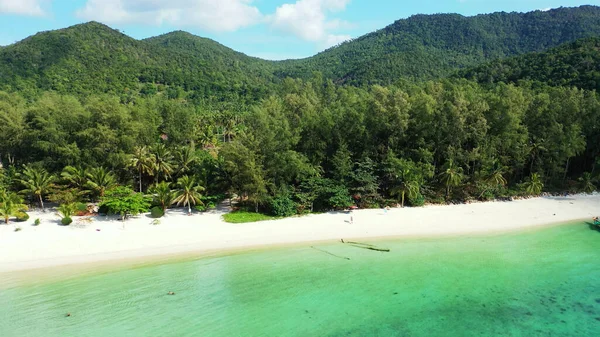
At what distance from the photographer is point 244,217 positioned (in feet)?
95.1

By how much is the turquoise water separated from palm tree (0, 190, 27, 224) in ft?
29.9

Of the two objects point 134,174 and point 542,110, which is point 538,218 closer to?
point 542,110

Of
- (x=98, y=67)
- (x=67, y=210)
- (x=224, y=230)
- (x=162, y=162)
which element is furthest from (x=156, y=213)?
(x=98, y=67)

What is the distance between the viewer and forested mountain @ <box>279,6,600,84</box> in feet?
390

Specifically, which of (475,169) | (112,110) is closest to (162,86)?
(112,110)

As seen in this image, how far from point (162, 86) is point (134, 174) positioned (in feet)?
260

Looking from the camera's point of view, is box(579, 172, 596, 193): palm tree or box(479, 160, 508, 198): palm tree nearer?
box(479, 160, 508, 198): palm tree

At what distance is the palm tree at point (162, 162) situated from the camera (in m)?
32.9

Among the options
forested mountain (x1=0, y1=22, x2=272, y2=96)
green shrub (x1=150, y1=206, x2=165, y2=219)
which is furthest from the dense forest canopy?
forested mountain (x1=0, y1=22, x2=272, y2=96)

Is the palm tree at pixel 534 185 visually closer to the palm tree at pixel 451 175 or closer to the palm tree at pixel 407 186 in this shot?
the palm tree at pixel 451 175

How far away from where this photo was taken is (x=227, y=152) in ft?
97.5

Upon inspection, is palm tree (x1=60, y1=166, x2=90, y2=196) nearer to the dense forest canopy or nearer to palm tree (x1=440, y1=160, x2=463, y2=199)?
the dense forest canopy

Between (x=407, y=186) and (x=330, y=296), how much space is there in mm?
15753

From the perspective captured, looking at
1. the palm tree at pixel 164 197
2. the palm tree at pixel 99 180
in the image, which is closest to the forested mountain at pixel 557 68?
the palm tree at pixel 164 197
